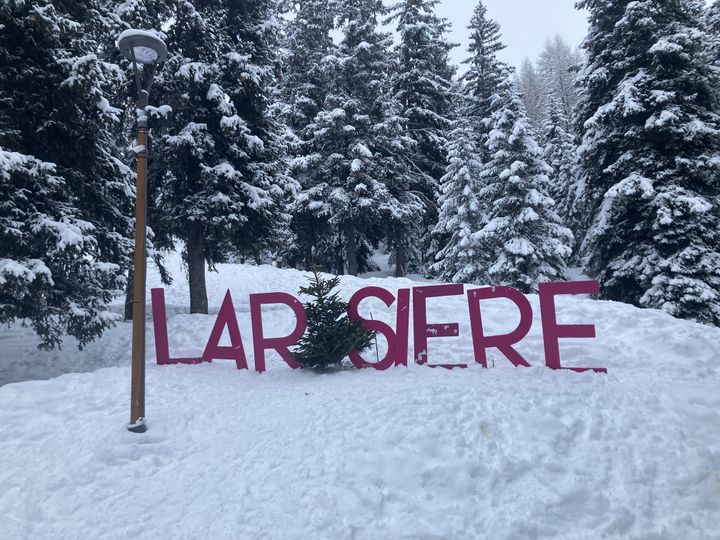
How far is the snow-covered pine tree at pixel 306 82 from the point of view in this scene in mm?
18688

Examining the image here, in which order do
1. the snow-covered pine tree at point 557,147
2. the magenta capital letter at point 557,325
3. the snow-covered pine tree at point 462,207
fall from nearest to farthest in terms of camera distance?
1. the magenta capital letter at point 557,325
2. the snow-covered pine tree at point 462,207
3. the snow-covered pine tree at point 557,147

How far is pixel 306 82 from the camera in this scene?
64.0ft

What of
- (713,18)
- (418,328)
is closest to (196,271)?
(418,328)

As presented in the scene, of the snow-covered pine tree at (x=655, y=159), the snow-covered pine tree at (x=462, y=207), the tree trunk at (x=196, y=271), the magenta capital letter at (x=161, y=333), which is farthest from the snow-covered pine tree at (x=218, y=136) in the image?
the snow-covered pine tree at (x=655, y=159)

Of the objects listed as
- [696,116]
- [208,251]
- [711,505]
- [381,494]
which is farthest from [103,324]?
[696,116]

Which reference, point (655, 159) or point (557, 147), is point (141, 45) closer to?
point (655, 159)

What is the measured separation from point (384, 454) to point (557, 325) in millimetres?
3660

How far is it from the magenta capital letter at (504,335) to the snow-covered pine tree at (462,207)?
33.9ft

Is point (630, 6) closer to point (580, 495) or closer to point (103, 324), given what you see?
point (580, 495)

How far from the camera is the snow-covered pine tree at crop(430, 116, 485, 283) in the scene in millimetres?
17578

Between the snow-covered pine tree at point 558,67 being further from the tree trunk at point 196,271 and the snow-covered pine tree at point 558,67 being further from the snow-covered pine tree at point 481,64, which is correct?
the tree trunk at point 196,271

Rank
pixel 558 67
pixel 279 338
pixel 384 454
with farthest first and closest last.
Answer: pixel 558 67 → pixel 279 338 → pixel 384 454

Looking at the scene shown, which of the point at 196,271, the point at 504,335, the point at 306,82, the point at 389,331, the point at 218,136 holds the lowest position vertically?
the point at 504,335

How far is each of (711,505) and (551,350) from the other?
2.94 metres
